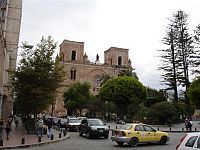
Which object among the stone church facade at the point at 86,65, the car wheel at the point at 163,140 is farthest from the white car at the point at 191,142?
the stone church facade at the point at 86,65

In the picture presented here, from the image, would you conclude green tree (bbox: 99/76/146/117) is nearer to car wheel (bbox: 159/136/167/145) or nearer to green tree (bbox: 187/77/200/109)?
green tree (bbox: 187/77/200/109)

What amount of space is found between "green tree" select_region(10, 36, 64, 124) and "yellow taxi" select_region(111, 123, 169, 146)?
10.9 meters

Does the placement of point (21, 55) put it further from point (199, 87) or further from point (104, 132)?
point (199, 87)

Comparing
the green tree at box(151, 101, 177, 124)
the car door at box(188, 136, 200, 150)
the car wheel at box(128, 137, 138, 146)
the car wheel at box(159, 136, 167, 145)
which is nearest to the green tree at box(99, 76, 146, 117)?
the green tree at box(151, 101, 177, 124)

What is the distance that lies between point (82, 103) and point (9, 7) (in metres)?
29.1

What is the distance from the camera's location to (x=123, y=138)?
60.8 feet

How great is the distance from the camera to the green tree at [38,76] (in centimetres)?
2833

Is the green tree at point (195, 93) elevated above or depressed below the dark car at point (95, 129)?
above

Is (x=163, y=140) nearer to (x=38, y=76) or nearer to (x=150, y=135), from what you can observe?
(x=150, y=135)

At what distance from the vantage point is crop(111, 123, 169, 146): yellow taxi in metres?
18.6

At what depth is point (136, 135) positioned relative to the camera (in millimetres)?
18844

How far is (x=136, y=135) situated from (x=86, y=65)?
269 ft

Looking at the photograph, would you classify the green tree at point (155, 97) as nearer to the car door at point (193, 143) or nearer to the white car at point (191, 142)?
the white car at point (191, 142)

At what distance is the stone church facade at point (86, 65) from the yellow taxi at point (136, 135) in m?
76.7
